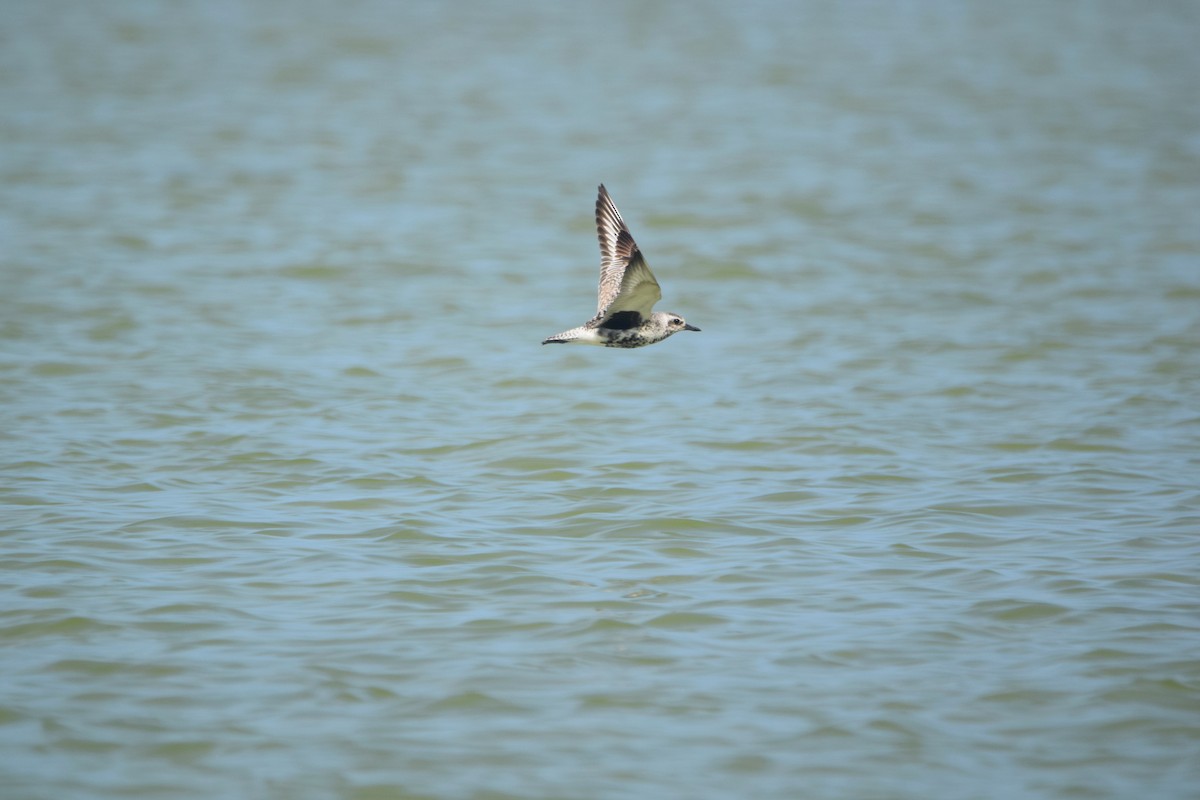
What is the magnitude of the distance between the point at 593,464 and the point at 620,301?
2.15 m

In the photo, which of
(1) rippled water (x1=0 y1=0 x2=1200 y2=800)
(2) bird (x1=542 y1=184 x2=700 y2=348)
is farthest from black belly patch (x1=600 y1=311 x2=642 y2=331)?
(1) rippled water (x1=0 y1=0 x2=1200 y2=800)

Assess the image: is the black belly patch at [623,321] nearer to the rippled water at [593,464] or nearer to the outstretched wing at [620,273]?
the outstretched wing at [620,273]

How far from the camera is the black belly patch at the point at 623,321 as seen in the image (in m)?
10.6

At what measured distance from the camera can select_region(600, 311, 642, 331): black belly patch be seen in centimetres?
1064

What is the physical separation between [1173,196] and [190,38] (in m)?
28.0

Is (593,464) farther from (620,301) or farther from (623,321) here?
(620,301)

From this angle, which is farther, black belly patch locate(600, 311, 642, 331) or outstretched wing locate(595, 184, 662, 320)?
black belly patch locate(600, 311, 642, 331)

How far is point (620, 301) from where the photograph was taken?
1041cm

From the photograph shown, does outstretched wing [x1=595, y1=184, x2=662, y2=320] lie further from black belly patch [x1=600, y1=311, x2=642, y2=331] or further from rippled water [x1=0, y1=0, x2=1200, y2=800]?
rippled water [x1=0, y1=0, x2=1200, y2=800]

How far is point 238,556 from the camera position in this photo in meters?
9.66

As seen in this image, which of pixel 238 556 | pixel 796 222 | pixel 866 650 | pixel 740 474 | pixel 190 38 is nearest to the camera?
pixel 866 650

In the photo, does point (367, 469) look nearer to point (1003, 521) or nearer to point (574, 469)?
point (574, 469)

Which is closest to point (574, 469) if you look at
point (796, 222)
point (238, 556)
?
point (238, 556)

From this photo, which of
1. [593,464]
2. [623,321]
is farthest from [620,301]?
[593,464]
